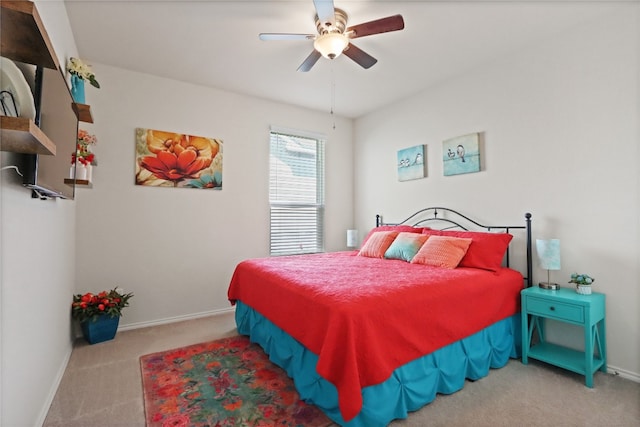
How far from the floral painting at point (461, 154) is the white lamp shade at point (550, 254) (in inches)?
41.2

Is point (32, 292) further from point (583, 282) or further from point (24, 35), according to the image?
point (583, 282)

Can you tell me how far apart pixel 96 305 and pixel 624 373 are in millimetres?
4442

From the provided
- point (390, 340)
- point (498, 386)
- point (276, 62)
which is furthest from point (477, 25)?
point (498, 386)

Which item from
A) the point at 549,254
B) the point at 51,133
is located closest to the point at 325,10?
the point at 51,133

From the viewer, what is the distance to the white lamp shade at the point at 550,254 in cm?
239

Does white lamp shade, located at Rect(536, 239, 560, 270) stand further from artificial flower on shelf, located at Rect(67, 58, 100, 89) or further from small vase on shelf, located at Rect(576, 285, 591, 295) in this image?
artificial flower on shelf, located at Rect(67, 58, 100, 89)

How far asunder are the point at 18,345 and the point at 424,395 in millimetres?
2154

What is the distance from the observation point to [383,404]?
1.61 meters

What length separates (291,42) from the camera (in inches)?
109

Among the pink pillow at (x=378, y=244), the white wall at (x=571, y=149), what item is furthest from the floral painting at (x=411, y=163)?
the pink pillow at (x=378, y=244)

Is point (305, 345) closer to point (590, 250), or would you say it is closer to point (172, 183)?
point (590, 250)

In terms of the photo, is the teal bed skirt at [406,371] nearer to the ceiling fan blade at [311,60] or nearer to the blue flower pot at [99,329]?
the blue flower pot at [99,329]

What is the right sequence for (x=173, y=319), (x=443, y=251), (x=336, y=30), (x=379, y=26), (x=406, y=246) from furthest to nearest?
(x=173, y=319)
(x=406, y=246)
(x=443, y=251)
(x=336, y=30)
(x=379, y=26)

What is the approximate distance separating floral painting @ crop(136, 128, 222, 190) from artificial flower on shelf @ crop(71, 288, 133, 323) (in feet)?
4.04
